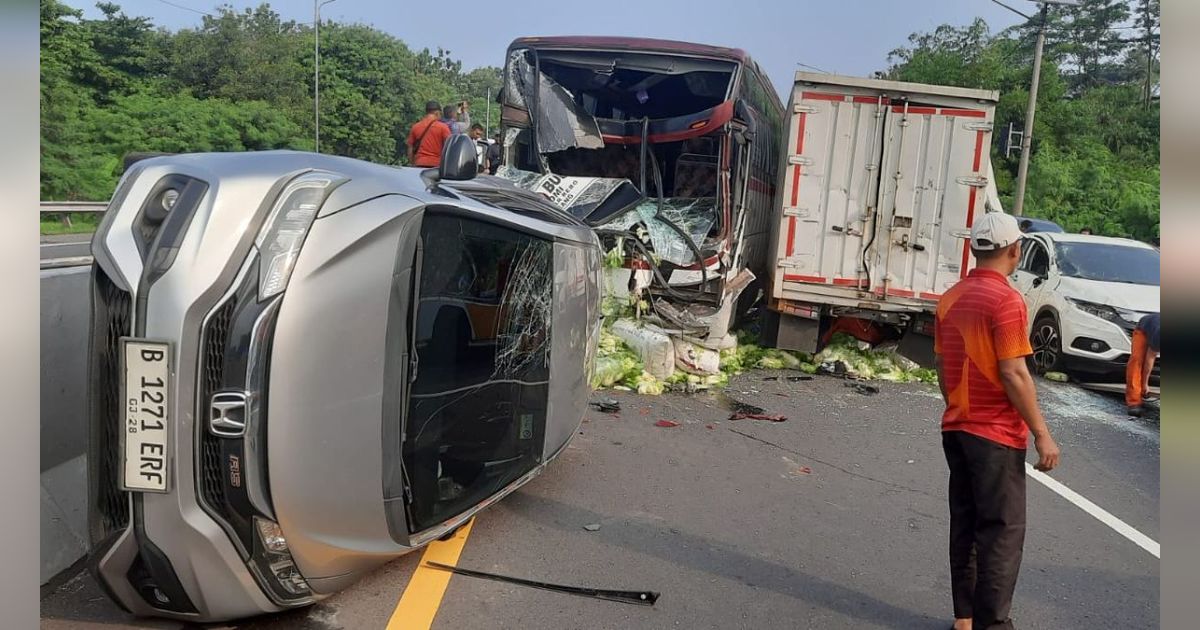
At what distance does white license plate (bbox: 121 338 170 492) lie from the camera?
2.46 m

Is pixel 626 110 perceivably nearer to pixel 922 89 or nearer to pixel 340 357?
pixel 922 89

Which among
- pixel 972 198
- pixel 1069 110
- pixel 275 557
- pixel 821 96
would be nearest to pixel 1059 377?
pixel 972 198

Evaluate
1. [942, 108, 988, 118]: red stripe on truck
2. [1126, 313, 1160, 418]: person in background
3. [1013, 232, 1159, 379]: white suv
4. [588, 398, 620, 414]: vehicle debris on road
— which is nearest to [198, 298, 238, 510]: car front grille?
[588, 398, 620, 414]: vehicle debris on road

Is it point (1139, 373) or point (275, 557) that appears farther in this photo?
point (1139, 373)

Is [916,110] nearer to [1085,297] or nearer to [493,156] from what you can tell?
[1085,297]

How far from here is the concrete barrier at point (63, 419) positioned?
341cm

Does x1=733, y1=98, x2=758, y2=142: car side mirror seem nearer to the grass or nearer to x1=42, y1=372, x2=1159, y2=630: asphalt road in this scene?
x1=42, y1=372, x2=1159, y2=630: asphalt road

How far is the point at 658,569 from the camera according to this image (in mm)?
4004

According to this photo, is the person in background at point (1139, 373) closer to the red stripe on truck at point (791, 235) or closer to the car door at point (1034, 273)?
the car door at point (1034, 273)

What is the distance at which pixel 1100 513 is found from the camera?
538 centimetres

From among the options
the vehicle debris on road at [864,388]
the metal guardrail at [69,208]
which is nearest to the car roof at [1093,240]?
the vehicle debris on road at [864,388]

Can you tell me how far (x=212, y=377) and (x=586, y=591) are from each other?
6.27 feet

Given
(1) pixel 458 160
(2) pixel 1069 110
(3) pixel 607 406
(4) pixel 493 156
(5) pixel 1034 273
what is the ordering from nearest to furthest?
(1) pixel 458 160, (3) pixel 607 406, (4) pixel 493 156, (5) pixel 1034 273, (2) pixel 1069 110
